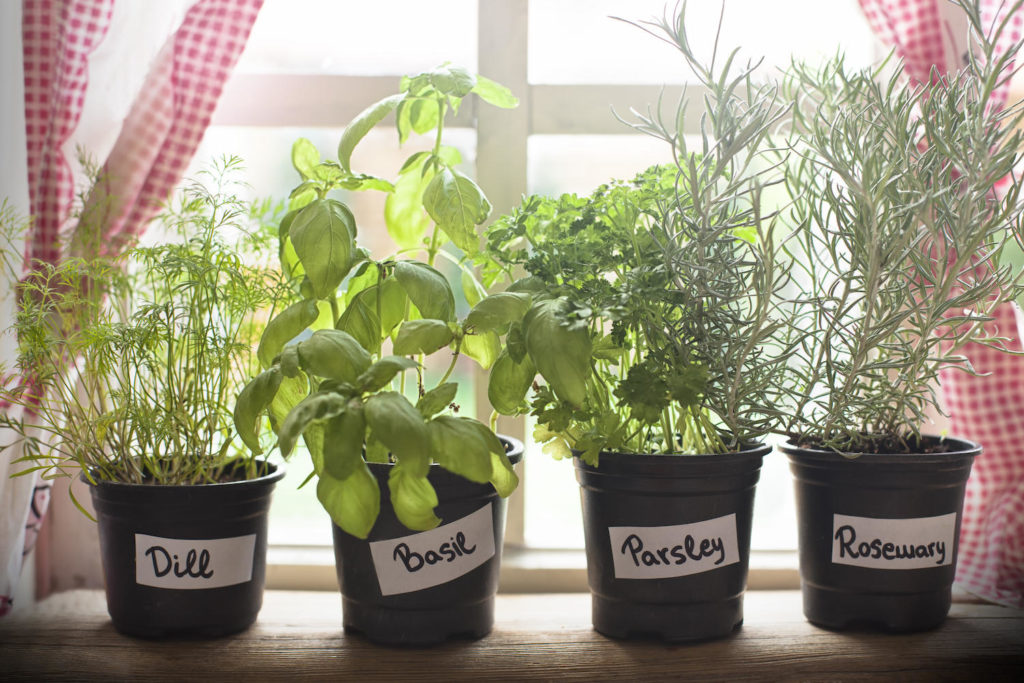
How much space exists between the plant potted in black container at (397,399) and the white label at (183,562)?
0.12 metres

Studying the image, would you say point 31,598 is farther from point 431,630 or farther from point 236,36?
point 236,36

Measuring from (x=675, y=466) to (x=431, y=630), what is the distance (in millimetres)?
304

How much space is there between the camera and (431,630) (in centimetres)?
77

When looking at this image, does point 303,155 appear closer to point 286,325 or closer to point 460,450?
point 286,325

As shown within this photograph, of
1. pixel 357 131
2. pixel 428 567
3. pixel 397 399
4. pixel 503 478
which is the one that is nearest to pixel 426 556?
pixel 428 567

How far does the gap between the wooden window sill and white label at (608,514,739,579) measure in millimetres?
88

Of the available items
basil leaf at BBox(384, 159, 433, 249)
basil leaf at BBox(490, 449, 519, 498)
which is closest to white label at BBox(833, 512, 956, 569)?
basil leaf at BBox(490, 449, 519, 498)

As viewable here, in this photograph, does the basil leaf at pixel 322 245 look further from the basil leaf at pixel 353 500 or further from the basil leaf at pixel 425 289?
the basil leaf at pixel 353 500

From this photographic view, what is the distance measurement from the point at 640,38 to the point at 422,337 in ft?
2.25

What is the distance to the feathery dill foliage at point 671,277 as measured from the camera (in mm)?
699

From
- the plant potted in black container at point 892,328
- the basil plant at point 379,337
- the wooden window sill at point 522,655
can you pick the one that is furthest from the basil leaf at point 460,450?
the plant potted in black container at point 892,328

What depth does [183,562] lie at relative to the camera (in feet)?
2.52

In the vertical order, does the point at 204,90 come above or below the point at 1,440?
above

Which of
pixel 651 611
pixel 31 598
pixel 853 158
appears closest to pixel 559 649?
pixel 651 611
